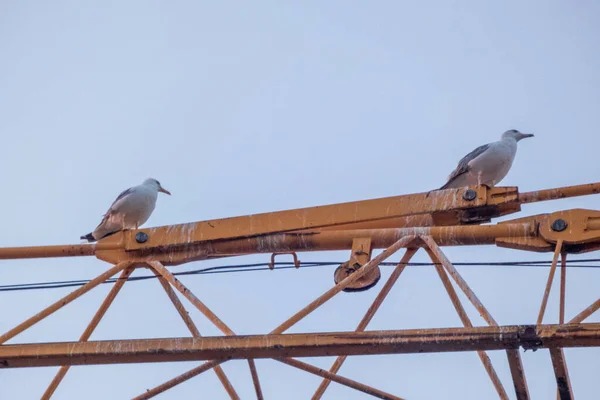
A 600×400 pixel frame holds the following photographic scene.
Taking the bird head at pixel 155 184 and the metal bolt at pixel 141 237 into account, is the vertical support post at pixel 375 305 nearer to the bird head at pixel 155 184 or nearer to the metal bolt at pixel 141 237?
the metal bolt at pixel 141 237

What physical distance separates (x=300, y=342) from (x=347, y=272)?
147 cm

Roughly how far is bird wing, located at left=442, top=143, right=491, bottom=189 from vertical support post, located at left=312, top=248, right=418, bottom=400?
344 cm

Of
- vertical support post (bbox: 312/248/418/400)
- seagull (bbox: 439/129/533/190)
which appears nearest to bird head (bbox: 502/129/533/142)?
seagull (bbox: 439/129/533/190)

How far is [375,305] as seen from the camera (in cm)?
1042

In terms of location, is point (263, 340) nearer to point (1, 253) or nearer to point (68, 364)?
point (68, 364)

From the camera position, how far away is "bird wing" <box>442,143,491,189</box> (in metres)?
13.9

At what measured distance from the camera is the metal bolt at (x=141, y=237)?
36.7 ft

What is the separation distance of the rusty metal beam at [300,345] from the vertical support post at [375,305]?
94 centimetres

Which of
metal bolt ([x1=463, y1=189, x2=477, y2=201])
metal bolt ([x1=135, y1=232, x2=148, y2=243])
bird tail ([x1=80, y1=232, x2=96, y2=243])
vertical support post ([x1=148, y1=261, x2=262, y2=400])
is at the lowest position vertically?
vertical support post ([x1=148, y1=261, x2=262, y2=400])

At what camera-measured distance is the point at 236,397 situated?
10.3m

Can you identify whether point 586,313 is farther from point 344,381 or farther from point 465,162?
point 465,162

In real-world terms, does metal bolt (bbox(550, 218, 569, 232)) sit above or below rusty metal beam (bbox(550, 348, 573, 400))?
above

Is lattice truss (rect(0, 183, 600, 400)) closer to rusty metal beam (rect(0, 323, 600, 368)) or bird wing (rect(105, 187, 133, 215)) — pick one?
rusty metal beam (rect(0, 323, 600, 368))

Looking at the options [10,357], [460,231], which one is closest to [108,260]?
[10,357]
